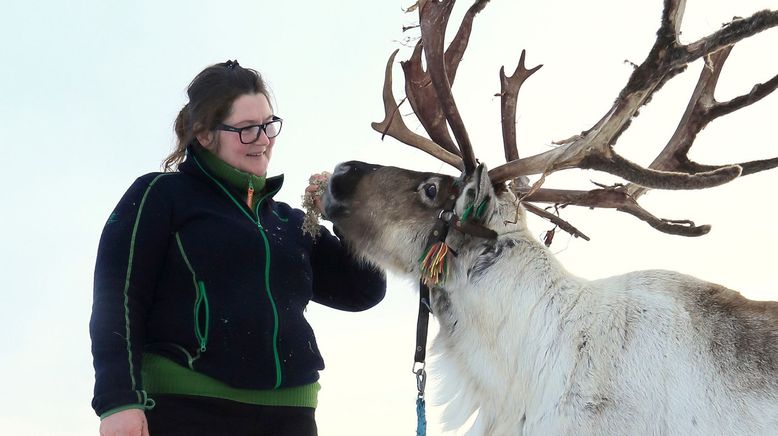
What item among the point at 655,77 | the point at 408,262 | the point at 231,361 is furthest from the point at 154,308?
the point at 655,77

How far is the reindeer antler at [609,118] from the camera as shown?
3188mm

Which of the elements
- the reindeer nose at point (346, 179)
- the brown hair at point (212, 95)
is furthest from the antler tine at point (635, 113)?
the brown hair at point (212, 95)

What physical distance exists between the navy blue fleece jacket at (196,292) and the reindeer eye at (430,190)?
652 millimetres

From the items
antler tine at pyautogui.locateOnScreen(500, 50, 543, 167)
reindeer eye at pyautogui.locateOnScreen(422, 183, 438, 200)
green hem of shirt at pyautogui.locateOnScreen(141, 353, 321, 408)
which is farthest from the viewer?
antler tine at pyautogui.locateOnScreen(500, 50, 543, 167)

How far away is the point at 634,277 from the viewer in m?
3.29

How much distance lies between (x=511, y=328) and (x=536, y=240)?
18.3 inches

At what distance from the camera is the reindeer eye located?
3.56 m

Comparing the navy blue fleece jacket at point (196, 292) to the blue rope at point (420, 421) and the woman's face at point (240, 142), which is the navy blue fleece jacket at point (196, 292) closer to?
the woman's face at point (240, 142)

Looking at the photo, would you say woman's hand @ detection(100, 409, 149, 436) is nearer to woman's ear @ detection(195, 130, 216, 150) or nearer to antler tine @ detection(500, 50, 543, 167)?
woman's ear @ detection(195, 130, 216, 150)

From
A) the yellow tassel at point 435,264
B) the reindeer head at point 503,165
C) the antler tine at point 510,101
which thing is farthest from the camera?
the antler tine at point 510,101

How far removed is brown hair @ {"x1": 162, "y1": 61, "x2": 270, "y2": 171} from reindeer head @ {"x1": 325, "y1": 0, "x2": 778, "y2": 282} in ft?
2.01

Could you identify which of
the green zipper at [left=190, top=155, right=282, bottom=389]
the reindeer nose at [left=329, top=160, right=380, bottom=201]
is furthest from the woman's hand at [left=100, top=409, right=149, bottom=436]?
the reindeer nose at [left=329, top=160, right=380, bottom=201]

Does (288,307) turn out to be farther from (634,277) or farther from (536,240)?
(634,277)

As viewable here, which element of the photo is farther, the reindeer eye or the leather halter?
the reindeer eye
